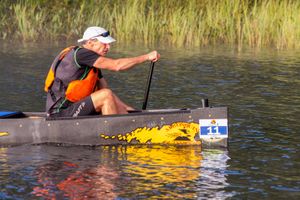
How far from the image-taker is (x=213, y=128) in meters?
11.6

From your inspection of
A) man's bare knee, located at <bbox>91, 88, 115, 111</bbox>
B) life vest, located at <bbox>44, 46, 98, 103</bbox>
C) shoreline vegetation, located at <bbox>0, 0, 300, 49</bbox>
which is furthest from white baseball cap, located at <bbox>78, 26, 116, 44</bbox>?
shoreline vegetation, located at <bbox>0, 0, 300, 49</bbox>

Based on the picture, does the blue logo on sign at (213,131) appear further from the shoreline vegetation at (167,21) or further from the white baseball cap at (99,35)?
the shoreline vegetation at (167,21)

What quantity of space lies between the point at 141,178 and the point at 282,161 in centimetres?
179

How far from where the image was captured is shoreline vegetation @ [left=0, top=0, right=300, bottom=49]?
22.6 meters

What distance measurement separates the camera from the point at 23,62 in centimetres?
2042

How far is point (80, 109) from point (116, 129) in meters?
0.50

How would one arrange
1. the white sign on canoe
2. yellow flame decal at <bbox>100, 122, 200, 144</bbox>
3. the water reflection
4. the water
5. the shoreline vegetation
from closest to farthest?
the water reflection
the water
the white sign on canoe
yellow flame decal at <bbox>100, 122, 200, 144</bbox>
the shoreline vegetation

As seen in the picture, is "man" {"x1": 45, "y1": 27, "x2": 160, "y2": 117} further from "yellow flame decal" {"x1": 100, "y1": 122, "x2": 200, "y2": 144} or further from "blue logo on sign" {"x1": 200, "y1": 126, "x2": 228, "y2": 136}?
"blue logo on sign" {"x1": 200, "y1": 126, "x2": 228, "y2": 136}

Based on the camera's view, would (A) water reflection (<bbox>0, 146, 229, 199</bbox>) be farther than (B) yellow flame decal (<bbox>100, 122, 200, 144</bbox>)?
No

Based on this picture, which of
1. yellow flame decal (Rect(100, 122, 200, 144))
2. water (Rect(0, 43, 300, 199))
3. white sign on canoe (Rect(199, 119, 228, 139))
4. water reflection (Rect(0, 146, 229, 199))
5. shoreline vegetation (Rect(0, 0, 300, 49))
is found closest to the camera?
water reflection (Rect(0, 146, 229, 199))

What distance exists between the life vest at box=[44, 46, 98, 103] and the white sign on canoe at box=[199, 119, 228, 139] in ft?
4.78

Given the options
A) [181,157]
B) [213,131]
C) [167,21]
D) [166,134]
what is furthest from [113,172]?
[167,21]

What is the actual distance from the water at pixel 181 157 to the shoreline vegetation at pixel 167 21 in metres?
4.41

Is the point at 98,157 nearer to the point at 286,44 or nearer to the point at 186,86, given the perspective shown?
the point at 186,86
